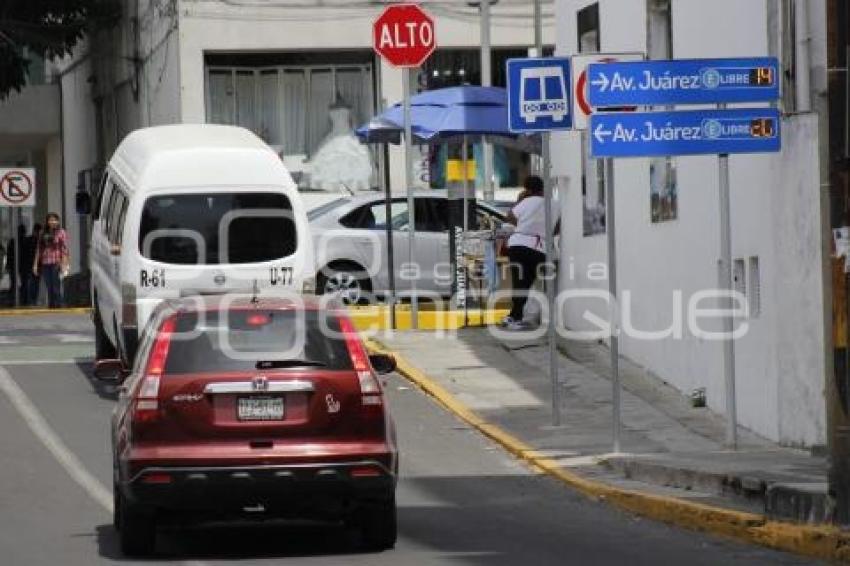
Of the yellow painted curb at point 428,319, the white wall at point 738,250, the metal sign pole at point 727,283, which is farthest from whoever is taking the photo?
the yellow painted curb at point 428,319

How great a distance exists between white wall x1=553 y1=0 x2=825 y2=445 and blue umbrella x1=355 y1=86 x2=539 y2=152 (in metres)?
3.41

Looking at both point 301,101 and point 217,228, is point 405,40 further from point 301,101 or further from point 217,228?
point 301,101

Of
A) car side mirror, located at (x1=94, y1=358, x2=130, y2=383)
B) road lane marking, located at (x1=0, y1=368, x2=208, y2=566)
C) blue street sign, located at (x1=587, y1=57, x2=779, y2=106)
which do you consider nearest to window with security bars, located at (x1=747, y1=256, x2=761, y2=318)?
blue street sign, located at (x1=587, y1=57, x2=779, y2=106)

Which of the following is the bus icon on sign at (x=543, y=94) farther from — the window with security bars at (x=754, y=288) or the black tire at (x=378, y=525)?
the black tire at (x=378, y=525)

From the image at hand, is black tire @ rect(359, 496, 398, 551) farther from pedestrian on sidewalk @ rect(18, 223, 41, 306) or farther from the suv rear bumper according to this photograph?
pedestrian on sidewalk @ rect(18, 223, 41, 306)

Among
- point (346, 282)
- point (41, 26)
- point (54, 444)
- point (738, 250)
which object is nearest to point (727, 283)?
point (738, 250)

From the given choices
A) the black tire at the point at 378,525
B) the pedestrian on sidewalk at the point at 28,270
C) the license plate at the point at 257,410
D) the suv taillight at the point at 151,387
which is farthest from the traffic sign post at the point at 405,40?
the pedestrian on sidewalk at the point at 28,270

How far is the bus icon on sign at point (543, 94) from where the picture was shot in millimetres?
19500

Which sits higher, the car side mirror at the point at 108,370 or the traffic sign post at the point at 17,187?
the traffic sign post at the point at 17,187

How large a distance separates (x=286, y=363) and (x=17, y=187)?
27.2 m

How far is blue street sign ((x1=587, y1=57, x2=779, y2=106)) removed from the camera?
17469 mm

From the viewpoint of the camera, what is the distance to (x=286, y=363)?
44.9 feet

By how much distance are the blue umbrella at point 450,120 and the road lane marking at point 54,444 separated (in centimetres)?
586

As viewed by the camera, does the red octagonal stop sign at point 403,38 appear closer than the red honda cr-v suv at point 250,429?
No
